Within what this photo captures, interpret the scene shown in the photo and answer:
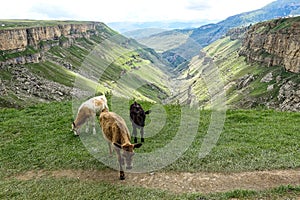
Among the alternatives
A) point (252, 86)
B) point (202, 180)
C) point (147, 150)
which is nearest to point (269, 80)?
point (252, 86)

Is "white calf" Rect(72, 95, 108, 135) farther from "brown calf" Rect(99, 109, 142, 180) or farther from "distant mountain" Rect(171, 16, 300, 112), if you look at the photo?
"distant mountain" Rect(171, 16, 300, 112)

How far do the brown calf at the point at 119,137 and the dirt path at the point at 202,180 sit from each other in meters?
0.86

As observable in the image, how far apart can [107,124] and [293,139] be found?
1129 cm

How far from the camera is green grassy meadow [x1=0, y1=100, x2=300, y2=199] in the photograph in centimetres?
1254

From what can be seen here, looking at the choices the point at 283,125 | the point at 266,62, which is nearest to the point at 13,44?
the point at 266,62

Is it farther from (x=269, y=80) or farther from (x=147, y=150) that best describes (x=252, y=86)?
(x=147, y=150)

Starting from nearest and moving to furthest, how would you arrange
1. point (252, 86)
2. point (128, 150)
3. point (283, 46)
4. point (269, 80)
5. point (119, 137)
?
point (128, 150) → point (119, 137) → point (269, 80) → point (252, 86) → point (283, 46)

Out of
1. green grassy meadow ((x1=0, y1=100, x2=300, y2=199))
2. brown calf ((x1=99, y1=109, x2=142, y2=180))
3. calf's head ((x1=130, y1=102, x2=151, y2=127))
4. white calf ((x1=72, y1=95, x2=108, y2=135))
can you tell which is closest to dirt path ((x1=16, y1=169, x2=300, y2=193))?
green grassy meadow ((x1=0, y1=100, x2=300, y2=199))

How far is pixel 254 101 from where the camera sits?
134m

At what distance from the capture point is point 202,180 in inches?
518

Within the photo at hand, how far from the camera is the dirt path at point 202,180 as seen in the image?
492 inches

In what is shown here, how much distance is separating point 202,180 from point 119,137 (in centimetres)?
457

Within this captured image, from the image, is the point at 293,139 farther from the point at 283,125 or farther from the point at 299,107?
the point at 299,107

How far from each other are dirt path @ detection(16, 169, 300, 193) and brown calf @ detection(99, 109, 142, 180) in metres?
0.86
